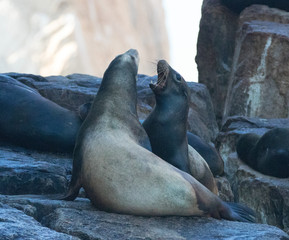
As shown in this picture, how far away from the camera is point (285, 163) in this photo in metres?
6.75

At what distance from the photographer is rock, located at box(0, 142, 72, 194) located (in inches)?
183

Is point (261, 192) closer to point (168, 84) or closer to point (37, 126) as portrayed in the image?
point (168, 84)

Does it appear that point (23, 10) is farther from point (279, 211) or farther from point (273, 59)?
point (279, 211)

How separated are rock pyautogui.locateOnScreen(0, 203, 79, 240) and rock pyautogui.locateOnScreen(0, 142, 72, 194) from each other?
1.40 m

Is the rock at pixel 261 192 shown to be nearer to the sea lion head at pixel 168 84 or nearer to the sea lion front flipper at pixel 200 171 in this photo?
the sea lion front flipper at pixel 200 171

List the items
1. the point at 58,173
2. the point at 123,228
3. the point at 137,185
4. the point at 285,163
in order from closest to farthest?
the point at 123,228
the point at 137,185
the point at 58,173
the point at 285,163

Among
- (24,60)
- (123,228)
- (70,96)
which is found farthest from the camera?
(24,60)

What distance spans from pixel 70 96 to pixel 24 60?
1161cm

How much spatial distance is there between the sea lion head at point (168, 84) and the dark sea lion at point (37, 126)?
1.12 metres

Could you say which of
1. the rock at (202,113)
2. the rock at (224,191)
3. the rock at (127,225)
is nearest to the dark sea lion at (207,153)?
the rock at (224,191)

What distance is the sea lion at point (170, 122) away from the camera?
4.96 meters

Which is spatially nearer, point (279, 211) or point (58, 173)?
point (58, 173)

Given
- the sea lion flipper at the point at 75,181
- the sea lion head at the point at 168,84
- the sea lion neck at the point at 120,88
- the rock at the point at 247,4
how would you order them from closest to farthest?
the sea lion flipper at the point at 75,181 → the sea lion neck at the point at 120,88 → the sea lion head at the point at 168,84 → the rock at the point at 247,4

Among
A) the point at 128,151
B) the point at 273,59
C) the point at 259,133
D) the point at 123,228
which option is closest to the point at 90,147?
the point at 128,151
